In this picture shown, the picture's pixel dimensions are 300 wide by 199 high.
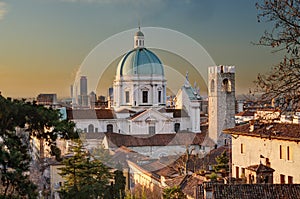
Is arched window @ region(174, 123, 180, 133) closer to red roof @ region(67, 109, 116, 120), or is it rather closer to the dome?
the dome

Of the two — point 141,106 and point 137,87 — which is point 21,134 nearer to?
point 137,87

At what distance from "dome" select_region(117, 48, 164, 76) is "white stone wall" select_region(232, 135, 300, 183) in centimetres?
2604

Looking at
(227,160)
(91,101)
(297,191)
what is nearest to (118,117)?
(91,101)

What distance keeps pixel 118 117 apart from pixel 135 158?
58.2 feet

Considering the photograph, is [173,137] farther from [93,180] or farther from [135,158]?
Result: [93,180]

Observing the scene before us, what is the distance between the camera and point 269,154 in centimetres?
2181

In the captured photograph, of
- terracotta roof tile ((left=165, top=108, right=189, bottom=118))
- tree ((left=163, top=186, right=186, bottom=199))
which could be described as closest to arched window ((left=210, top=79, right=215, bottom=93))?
terracotta roof tile ((left=165, top=108, right=189, bottom=118))

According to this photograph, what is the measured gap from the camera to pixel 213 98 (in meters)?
47.9

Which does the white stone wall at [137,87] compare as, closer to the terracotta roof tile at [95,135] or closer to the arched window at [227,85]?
the terracotta roof tile at [95,135]

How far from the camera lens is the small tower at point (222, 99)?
1843 inches

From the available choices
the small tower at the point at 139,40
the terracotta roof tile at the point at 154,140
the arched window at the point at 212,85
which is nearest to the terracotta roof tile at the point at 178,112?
the arched window at the point at 212,85

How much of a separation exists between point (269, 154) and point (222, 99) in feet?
83.9

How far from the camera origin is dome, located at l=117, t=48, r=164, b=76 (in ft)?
164

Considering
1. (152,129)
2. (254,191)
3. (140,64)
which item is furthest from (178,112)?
(254,191)
